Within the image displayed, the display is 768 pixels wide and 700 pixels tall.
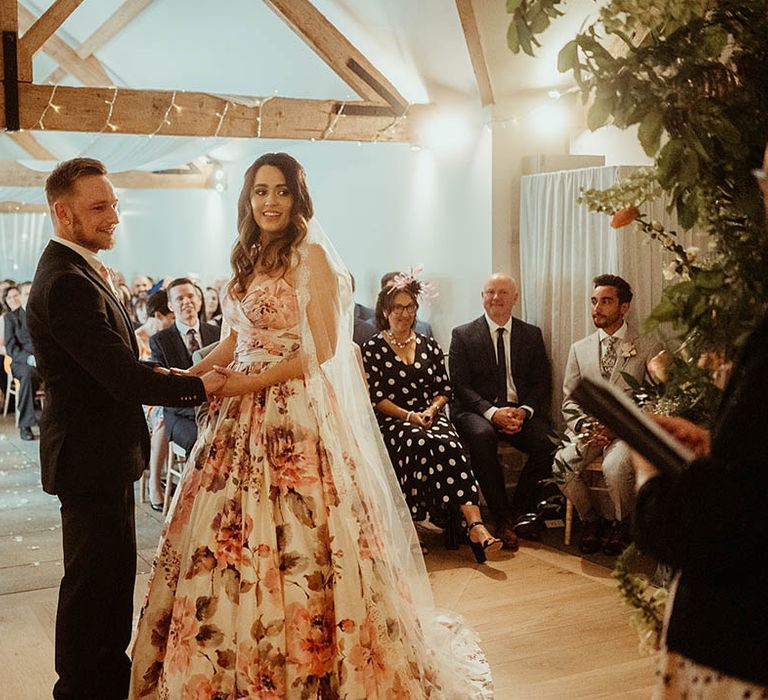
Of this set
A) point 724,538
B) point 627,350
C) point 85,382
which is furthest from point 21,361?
point 724,538

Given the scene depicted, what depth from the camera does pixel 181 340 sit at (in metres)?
5.77

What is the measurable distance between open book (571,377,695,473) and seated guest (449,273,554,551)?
13.6 ft

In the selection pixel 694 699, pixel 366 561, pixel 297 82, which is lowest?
pixel 366 561

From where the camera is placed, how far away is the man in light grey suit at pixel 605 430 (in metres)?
4.80

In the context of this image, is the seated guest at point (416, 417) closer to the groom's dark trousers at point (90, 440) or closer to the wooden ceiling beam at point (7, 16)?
the groom's dark trousers at point (90, 440)

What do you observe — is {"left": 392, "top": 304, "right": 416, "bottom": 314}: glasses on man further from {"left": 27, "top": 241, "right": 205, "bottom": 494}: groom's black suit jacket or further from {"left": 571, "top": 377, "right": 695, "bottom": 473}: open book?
{"left": 571, "top": 377, "right": 695, "bottom": 473}: open book

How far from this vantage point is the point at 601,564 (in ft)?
15.8

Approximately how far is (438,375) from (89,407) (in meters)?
2.86

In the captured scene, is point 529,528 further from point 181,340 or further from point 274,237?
point 274,237

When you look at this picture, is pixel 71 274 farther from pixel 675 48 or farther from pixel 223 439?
pixel 675 48

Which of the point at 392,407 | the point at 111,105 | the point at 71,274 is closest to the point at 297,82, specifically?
→ the point at 111,105

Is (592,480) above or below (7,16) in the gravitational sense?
below

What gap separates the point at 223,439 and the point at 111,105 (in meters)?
3.13

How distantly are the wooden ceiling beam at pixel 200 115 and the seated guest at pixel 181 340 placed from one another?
95cm
